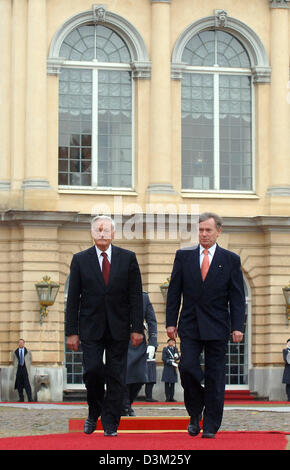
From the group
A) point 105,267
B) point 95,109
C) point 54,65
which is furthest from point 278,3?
point 105,267

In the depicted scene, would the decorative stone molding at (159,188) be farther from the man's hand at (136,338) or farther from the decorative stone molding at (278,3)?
the man's hand at (136,338)

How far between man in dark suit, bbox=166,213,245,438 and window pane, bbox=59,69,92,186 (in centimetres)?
2029

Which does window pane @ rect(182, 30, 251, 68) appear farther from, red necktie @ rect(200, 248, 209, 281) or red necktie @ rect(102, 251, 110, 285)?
red necktie @ rect(102, 251, 110, 285)

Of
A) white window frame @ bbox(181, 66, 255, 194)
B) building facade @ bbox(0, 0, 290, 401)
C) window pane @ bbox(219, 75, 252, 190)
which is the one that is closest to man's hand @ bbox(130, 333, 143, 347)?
building facade @ bbox(0, 0, 290, 401)

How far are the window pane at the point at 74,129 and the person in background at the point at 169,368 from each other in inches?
191

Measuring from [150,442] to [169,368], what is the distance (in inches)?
795

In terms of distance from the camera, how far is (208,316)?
40.7 feet

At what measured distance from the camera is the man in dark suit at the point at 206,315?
1233cm

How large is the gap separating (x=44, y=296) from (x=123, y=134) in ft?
16.0

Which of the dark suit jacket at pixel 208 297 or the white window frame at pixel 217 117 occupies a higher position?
the white window frame at pixel 217 117

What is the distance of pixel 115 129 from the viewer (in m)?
33.1

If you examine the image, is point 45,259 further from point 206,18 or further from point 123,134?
point 206,18

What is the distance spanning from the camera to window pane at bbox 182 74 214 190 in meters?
33.5

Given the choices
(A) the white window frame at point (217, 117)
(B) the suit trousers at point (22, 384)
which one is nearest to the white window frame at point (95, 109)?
(A) the white window frame at point (217, 117)
